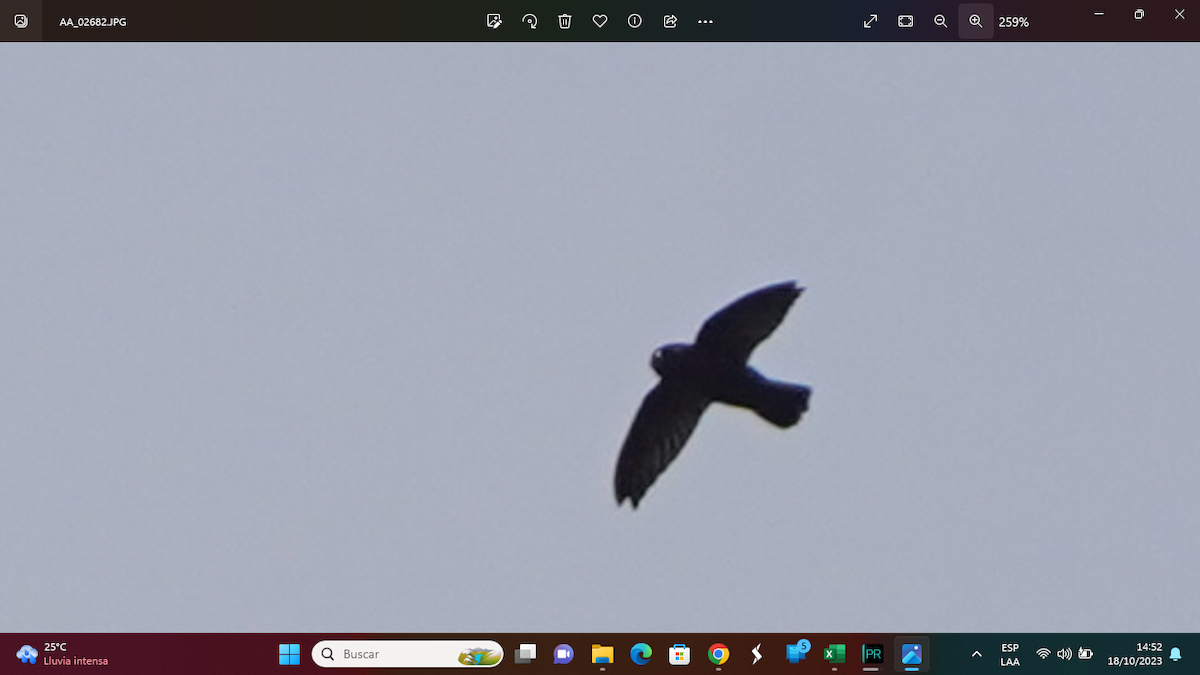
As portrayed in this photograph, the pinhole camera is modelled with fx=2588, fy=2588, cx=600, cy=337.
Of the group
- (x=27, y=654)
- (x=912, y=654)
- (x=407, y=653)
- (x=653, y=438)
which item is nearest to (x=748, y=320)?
(x=653, y=438)

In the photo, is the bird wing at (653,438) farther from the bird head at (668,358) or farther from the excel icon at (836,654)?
the excel icon at (836,654)

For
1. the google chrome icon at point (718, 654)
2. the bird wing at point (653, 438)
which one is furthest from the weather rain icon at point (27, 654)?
the google chrome icon at point (718, 654)

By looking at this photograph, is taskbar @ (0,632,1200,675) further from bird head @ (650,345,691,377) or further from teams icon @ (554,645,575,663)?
bird head @ (650,345,691,377)

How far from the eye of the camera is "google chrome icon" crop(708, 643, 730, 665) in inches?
590

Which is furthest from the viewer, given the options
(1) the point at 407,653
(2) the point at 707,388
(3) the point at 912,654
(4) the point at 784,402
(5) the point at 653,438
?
(5) the point at 653,438

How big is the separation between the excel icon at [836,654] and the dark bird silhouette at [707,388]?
4.66 feet

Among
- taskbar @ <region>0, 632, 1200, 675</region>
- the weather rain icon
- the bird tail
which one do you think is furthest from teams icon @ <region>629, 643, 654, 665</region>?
the weather rain icon

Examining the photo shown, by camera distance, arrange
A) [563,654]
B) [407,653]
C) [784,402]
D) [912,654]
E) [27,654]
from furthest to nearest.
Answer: [784,402], [27,654], [563,654], [912,654], [407,653]

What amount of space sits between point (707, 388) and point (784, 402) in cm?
69

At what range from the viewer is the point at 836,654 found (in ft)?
49.2
